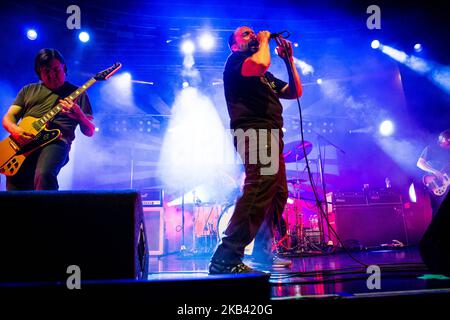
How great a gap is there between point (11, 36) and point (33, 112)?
4592 mm

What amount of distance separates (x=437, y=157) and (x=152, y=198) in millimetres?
5894

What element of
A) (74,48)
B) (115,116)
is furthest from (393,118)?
(74,48)

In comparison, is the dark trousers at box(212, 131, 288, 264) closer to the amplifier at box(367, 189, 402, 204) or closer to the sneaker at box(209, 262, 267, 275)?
the sneaker at box(209, 262, 267, 275)

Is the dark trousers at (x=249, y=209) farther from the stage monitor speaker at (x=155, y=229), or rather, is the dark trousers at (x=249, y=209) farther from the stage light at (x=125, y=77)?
the stage light at (x=125, y=77)

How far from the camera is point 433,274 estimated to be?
213cm

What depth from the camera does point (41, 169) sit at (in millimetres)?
2570

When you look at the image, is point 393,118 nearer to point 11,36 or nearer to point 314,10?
point 314,10

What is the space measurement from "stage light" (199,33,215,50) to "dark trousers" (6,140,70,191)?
215 inches

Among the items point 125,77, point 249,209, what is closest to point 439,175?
point 249,209

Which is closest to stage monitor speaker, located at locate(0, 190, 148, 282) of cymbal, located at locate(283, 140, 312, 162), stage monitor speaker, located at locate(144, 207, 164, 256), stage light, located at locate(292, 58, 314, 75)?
cymbal, located at locate(283, 140, 312, 162)

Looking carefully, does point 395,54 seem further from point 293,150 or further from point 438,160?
point 293,150

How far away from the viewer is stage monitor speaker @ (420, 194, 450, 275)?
6.00 feet

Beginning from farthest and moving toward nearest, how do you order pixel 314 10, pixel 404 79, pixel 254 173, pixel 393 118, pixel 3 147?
pixel 393 118
pixel 404 79
pixel 314 10
pixel 3 147
pixel 254 173

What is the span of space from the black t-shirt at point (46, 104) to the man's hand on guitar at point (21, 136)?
20cm
